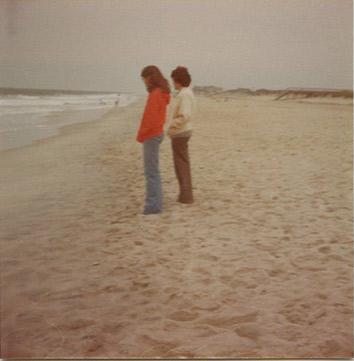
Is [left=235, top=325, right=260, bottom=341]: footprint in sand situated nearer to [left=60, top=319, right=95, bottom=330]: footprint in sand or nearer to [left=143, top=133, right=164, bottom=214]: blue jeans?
[left=60, top=319, right=95, bottom=330]: footprint in sand

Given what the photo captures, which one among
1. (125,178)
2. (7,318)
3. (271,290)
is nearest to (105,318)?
(7,318)

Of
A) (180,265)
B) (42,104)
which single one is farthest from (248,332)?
(42,104)

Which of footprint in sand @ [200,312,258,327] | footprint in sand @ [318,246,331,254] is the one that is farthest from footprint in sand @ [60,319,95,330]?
footprint in sand @ [318,246,331,254]

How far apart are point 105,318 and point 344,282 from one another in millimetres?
1468

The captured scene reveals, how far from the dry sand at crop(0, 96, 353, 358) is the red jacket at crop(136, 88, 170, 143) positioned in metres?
0.78

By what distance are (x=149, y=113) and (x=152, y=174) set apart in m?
0.58

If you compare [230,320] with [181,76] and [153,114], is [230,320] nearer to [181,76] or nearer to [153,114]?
[153,114]

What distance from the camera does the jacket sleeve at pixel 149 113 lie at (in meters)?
3.76

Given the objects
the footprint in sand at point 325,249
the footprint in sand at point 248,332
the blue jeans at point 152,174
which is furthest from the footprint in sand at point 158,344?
the blue jeans at point 152,174

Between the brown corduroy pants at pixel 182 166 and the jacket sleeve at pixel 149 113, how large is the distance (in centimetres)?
41

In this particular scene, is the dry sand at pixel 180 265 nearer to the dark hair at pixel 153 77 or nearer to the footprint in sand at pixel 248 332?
the footprint in sand at pixel 248 332

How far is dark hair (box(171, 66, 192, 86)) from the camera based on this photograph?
12.9 ft

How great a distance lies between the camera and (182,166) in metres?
4.30

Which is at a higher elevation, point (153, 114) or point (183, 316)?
point (153, 114)
